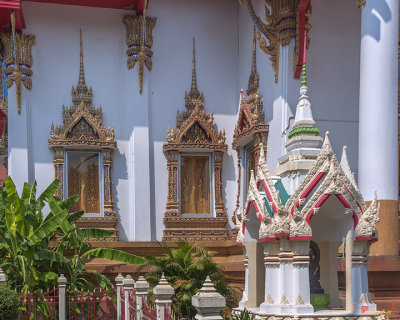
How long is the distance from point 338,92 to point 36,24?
649 centimetres

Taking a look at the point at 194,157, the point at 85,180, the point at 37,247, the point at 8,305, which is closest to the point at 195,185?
the point at 194,157

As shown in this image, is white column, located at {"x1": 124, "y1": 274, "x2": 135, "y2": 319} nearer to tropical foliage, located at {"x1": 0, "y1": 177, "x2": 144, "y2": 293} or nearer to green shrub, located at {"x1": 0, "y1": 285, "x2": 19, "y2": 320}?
green shrub, located at {"x1": 0, "y1": 285, "x2": 19, "y2": 320}

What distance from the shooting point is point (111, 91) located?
1427 centimetres

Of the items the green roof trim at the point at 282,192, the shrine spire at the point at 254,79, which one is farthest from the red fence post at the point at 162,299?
the shrine spire at the point at 254,79

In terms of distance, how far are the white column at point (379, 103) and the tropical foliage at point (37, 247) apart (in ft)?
14.8

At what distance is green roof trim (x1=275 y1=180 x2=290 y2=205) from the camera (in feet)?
20.5

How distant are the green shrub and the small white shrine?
437 cm

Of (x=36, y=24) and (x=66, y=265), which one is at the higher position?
(x=36, y=24)

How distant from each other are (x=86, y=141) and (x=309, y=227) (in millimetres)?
8615

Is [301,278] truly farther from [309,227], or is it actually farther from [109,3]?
[109,3]

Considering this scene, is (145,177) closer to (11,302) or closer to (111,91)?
(111,91)

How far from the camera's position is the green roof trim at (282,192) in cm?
625

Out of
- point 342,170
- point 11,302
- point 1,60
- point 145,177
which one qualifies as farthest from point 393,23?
point 1,60

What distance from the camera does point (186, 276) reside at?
34.9 ft
